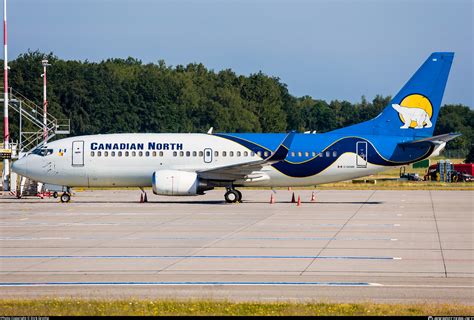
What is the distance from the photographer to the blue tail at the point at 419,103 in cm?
4044

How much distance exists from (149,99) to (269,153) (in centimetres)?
6494

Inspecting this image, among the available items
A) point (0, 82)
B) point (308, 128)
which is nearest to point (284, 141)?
point (0, 82)

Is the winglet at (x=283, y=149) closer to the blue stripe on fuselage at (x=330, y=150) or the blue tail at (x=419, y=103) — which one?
the blue stripe on fuselage at (x=330, y=150)

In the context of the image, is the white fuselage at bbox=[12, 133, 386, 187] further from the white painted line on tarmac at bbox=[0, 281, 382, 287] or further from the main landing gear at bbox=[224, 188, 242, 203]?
the white painted line on tarmac at bbox=[0, 281, 382, 287]

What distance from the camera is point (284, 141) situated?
4031cm

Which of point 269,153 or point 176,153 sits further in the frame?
point 176,153

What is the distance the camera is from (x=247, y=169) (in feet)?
129

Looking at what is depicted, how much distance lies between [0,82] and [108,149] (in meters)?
53.7

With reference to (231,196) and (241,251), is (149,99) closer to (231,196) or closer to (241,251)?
(231,196)

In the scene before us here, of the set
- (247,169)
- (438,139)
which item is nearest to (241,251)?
(247,169)

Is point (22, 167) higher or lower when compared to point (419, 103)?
lower

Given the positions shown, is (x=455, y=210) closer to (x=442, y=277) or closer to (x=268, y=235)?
(x=268, y=235)

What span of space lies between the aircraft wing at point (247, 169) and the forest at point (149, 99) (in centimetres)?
4888

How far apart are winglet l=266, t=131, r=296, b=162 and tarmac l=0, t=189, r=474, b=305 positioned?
7.13ft
